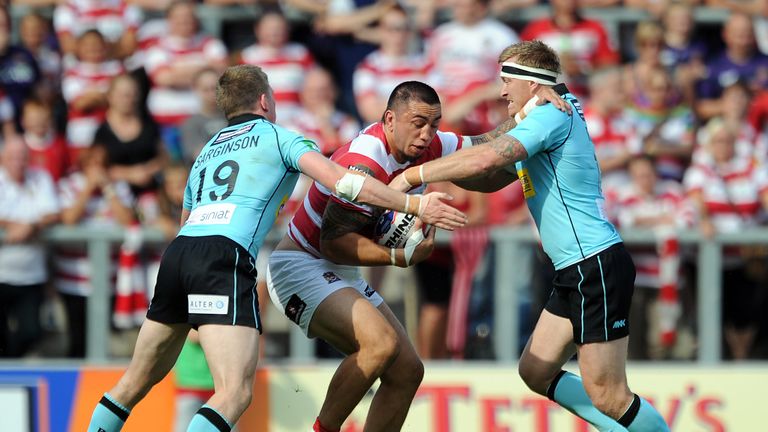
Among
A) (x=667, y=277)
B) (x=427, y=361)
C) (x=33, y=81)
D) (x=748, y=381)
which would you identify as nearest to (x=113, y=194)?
(x=33, y=81)

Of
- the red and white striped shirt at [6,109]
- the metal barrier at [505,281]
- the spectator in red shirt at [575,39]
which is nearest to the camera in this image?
the metal barrier at [505,281]

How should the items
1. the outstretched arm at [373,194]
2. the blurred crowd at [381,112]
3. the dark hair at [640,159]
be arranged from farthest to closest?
the dark hair at [640,159] → the blurred crowd at [381,112] → the outstretched arm at [373,194]

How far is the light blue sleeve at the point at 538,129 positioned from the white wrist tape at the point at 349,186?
2.95 feet

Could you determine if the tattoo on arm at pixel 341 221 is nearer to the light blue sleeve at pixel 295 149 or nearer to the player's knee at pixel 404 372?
the light blue sleeve at pixel 295 149

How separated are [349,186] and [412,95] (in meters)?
0.86

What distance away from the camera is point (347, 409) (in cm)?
716

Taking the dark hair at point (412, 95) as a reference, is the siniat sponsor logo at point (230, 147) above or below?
below

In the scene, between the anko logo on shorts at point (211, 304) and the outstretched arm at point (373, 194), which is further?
the anko logo on shorts at point (211, 304)

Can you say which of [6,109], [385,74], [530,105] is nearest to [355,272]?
[530,105]

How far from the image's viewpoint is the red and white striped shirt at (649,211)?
9.94 meters

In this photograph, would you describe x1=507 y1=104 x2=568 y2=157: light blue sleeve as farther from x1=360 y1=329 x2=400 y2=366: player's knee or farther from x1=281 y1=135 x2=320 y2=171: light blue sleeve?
x1=360 y1=329 x2=400 y2=366: player's knee

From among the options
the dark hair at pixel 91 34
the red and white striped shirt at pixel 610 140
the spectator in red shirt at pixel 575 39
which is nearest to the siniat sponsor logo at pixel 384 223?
the red and white striped shirt at pixel 610 140

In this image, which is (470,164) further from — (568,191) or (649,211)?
(649,211)

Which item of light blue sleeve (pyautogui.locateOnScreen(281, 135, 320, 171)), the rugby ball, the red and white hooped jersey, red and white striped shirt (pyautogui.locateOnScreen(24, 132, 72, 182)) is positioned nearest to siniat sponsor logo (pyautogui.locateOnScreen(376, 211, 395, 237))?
the rugby ball
